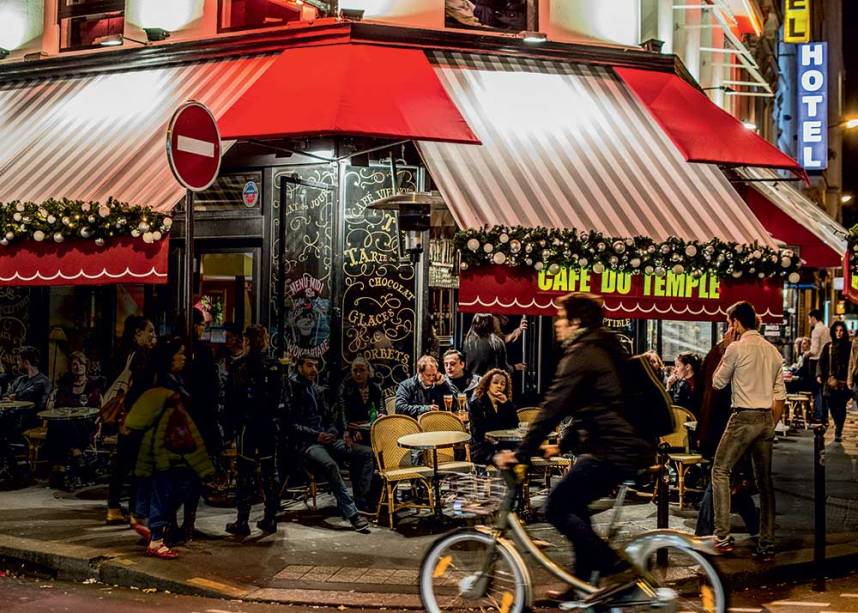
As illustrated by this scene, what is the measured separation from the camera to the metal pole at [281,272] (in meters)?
11.1

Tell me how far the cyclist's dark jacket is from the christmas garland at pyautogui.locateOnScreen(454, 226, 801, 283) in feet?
14.0

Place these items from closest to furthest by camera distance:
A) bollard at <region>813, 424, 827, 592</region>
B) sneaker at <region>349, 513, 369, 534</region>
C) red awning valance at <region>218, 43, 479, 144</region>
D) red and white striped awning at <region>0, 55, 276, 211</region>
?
bollard at <region>813, 424, 827, 592</region> < sneaker at <region>349, 513, 369, 534</region> < red awning valance at <region>218, 43, 479, 144</region> < red and white striped awning at <region>0, 55, 276, 211</region>

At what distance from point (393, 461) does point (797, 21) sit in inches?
821

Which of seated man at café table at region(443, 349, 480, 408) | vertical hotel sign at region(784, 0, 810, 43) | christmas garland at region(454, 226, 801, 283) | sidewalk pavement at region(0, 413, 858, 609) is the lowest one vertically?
sidewalk pavement at region(0, 413, 858, 609)

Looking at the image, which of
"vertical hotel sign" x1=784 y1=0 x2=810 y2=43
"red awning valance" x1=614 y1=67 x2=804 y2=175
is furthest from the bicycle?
"vertical hotel sign" x1=784 y1=0 x2=810 y2=43

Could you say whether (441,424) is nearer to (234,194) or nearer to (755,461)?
(755,461)

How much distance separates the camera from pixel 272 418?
9156mm

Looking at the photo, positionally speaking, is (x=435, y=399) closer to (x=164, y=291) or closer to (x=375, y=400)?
(x=375, y=400)

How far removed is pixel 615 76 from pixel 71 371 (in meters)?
7.02

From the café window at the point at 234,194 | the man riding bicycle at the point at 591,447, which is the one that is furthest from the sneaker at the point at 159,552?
the café window at the point at 234,194

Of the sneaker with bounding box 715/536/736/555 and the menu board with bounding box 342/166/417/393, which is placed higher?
the menu board with bounding box 342/166/417/393

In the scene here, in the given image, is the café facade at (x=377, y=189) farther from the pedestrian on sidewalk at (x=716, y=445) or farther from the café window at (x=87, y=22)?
the pedestrian on sidewalk at (x=716, y=445)

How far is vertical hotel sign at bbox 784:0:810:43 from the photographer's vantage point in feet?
85.8

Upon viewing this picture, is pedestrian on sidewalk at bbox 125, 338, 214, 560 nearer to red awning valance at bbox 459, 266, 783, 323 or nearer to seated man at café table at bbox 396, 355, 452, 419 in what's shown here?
seated man at café table at bbox 396, 355, 452, 419
